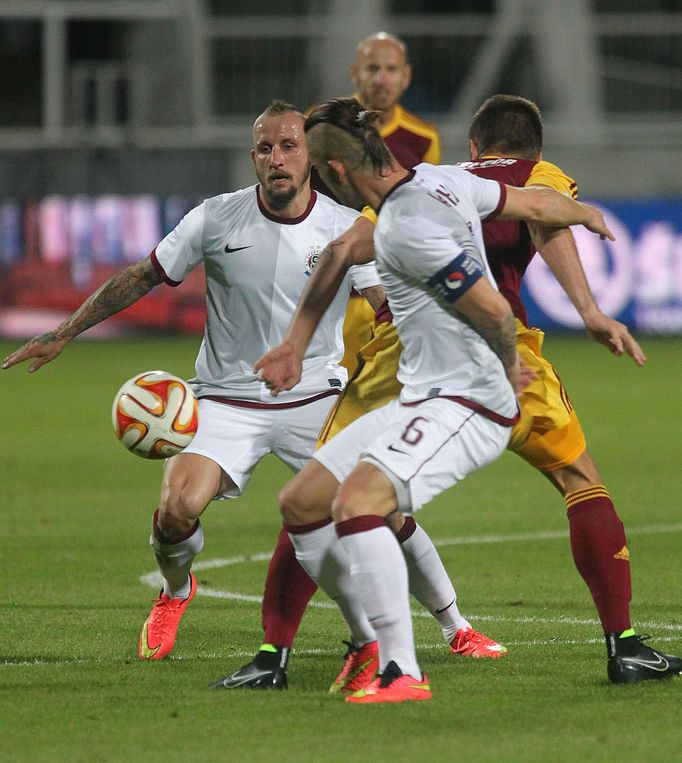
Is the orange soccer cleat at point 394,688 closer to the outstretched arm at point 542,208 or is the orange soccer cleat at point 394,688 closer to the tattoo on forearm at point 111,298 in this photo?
the outstretched arm at point 542,208

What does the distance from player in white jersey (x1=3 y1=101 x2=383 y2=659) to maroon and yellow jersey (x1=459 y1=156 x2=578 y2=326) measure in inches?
22.6

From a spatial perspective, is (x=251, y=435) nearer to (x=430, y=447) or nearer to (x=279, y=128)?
(x=279, y=128)

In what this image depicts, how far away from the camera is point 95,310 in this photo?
612 cm

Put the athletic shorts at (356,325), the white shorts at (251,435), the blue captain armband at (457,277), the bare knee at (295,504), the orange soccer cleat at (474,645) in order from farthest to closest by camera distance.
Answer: the athletic shorts at (356,325)
the white shorts at (251,435)
the orange soccer cleat at (474,645)
the bare knee at (295,504)
the blue captain armband at (457,277)

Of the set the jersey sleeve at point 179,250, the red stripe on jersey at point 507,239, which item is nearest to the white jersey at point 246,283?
the jersey sleeve at point 179,250

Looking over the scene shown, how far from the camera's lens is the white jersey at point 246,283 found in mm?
6223

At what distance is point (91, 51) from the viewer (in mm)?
30156

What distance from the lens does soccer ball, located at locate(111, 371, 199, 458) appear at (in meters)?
5.95

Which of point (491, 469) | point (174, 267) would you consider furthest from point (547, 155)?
point (174, 267)

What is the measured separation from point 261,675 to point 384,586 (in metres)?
0.75

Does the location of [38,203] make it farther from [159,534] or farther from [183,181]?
[159,534]

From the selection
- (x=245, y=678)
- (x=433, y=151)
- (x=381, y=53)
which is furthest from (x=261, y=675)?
(x=381, y=53)

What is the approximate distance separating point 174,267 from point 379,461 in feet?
5.40

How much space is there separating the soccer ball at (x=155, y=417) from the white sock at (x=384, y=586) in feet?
4.18
